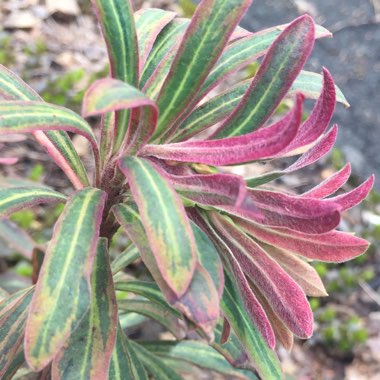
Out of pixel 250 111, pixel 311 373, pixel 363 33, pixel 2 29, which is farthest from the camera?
pixel 363 33

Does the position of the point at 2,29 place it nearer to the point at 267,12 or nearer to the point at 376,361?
the point at 267,12

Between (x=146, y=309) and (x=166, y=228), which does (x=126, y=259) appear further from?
(x=166, y=228)

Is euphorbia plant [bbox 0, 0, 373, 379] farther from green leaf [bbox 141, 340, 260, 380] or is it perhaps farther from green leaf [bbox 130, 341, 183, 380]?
green leaf [bbox 141, 340, 260, 380]

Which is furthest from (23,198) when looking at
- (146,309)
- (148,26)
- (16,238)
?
(16,238)

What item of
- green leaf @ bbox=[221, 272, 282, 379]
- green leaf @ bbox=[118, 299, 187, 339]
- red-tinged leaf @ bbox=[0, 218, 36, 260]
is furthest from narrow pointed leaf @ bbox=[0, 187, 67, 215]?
red-tinged leaf @ bbox=[0, 218, 36, 260]

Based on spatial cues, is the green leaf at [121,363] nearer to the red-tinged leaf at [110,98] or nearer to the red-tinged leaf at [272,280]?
the red-tinged leaf at [272,280]

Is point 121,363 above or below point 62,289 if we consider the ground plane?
below

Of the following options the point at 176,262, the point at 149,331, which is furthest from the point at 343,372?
the point at 176,262
